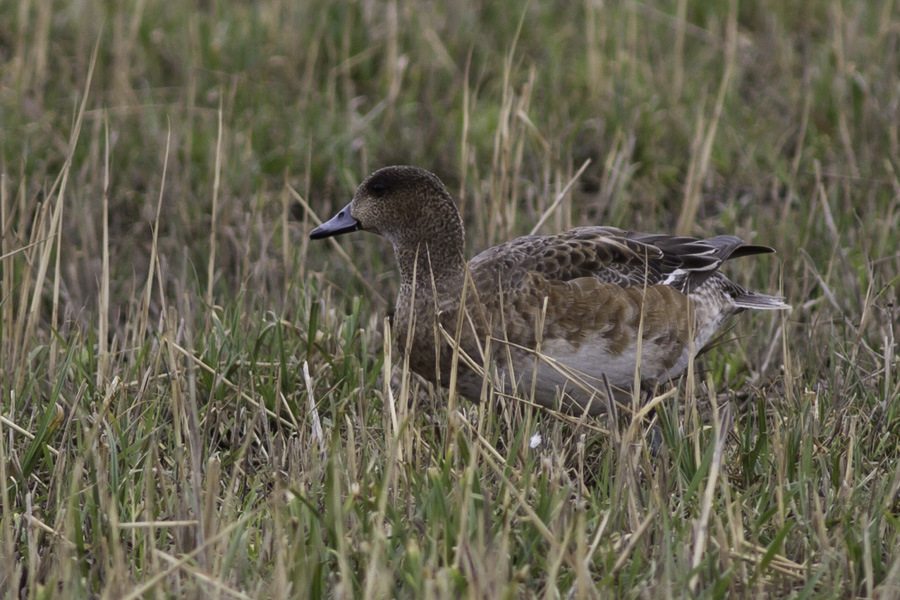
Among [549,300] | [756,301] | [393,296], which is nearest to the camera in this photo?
[549,300]

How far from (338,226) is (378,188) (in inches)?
7.9

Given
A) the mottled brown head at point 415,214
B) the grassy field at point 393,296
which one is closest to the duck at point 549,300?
the mottled brown head at point 415,214

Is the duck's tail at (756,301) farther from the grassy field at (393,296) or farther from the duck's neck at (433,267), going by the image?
the duck's neck at (433,267)

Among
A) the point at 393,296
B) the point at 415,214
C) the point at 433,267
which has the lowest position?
the point at 393,296

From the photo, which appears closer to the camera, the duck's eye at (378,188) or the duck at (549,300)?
the duck at (549,300)

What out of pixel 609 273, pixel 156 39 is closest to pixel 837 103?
pixel 609 273

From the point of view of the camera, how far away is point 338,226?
446cm

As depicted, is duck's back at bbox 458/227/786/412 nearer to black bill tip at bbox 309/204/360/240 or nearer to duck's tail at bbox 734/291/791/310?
duck's tail at bbox 734/291/791/310

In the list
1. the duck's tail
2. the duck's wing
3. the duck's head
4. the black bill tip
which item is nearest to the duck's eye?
the duck's head

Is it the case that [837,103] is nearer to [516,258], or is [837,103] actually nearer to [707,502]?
[516,258]

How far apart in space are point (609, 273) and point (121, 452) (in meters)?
1.79

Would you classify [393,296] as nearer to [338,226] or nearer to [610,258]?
[338,226]

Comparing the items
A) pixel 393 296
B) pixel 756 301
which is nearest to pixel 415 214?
pixel 393 296

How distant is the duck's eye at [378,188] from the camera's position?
14.6ft
